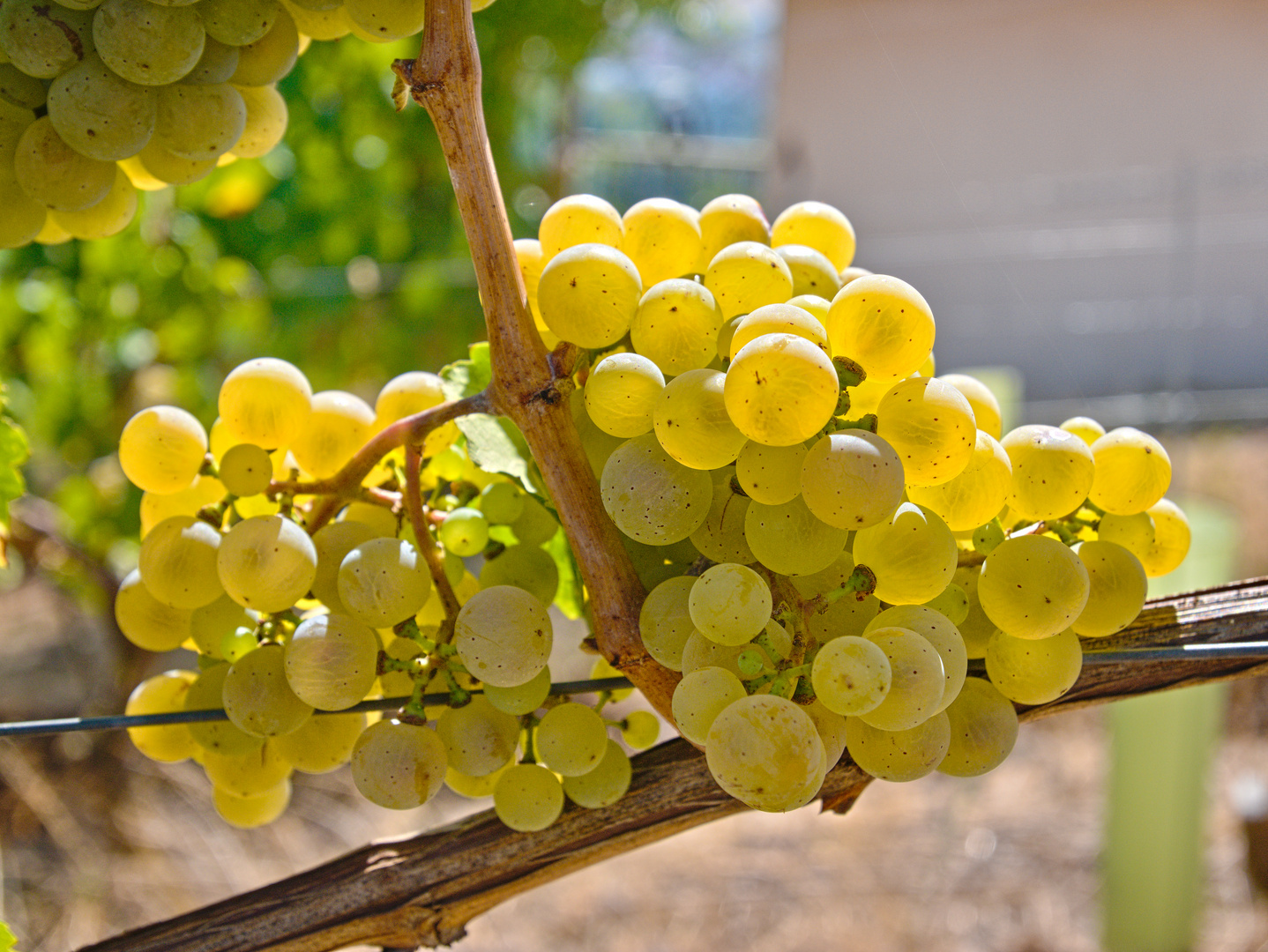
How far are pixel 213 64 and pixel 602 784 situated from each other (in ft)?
1.09

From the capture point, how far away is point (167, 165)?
0.44m

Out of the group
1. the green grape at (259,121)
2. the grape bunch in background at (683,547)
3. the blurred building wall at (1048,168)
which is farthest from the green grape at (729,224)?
the blurred building wall at (1048,168)

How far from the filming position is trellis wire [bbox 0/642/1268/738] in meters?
0.38

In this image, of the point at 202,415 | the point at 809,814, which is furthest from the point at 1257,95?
the point at 202,415

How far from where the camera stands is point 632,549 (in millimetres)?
378

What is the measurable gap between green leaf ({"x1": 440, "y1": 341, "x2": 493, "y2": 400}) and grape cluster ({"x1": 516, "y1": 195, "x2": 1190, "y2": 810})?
0.05 meters

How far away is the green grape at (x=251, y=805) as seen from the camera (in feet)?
1.47

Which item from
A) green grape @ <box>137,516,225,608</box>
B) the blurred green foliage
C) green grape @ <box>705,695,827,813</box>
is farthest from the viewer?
the blurred green foliage

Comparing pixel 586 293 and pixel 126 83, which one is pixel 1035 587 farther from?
pixel 126 83

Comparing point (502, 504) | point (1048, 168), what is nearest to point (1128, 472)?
point (502, 504)

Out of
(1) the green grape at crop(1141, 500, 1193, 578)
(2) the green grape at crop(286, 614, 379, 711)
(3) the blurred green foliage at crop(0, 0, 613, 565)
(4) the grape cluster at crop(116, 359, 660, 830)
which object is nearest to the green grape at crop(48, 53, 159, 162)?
(4) the grape cluster at crop(116, 359, 660, 830)

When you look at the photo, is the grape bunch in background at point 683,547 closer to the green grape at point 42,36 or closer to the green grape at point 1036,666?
the green grape at point 1036,666

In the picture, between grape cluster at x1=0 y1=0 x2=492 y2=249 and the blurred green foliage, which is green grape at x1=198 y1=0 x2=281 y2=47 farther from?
the blurred green foliage

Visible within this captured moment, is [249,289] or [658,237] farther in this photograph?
[249,289]
